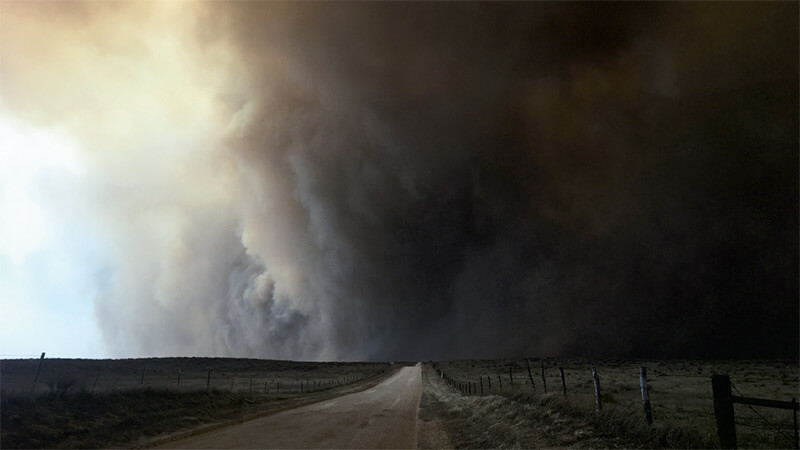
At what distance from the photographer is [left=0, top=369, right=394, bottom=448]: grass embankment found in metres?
→ 10.9

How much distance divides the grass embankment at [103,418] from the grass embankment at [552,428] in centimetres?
768

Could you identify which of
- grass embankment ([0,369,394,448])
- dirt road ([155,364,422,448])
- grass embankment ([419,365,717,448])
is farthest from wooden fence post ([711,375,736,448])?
grass embankment ([0,369,394,448])

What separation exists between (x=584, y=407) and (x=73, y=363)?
7824cm

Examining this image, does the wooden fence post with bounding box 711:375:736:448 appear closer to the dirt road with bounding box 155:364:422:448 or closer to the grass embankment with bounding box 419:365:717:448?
the grass embankment with bounding box 419:365:717:448

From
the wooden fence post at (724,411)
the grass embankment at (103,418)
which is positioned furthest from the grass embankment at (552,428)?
the grass embankment at (103,418)

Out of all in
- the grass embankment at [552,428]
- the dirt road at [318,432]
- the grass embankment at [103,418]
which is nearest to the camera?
the grass embankment at [552,428]

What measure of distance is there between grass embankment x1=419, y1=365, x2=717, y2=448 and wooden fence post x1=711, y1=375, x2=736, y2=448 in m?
1.13

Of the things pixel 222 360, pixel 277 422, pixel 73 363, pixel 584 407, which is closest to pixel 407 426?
pixel 277 422

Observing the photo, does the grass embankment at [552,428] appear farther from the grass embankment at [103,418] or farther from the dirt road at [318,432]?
the grass embankment at [103,418]

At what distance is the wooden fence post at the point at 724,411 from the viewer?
6.34m

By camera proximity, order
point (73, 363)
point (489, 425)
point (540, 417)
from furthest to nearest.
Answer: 1. point (73, 363)
2. point (489, 425)
3. point (540, 417)

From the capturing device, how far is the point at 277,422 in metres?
15.8

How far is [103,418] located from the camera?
13.0 meters

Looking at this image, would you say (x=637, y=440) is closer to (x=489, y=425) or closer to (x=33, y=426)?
(x=489, y=425)
